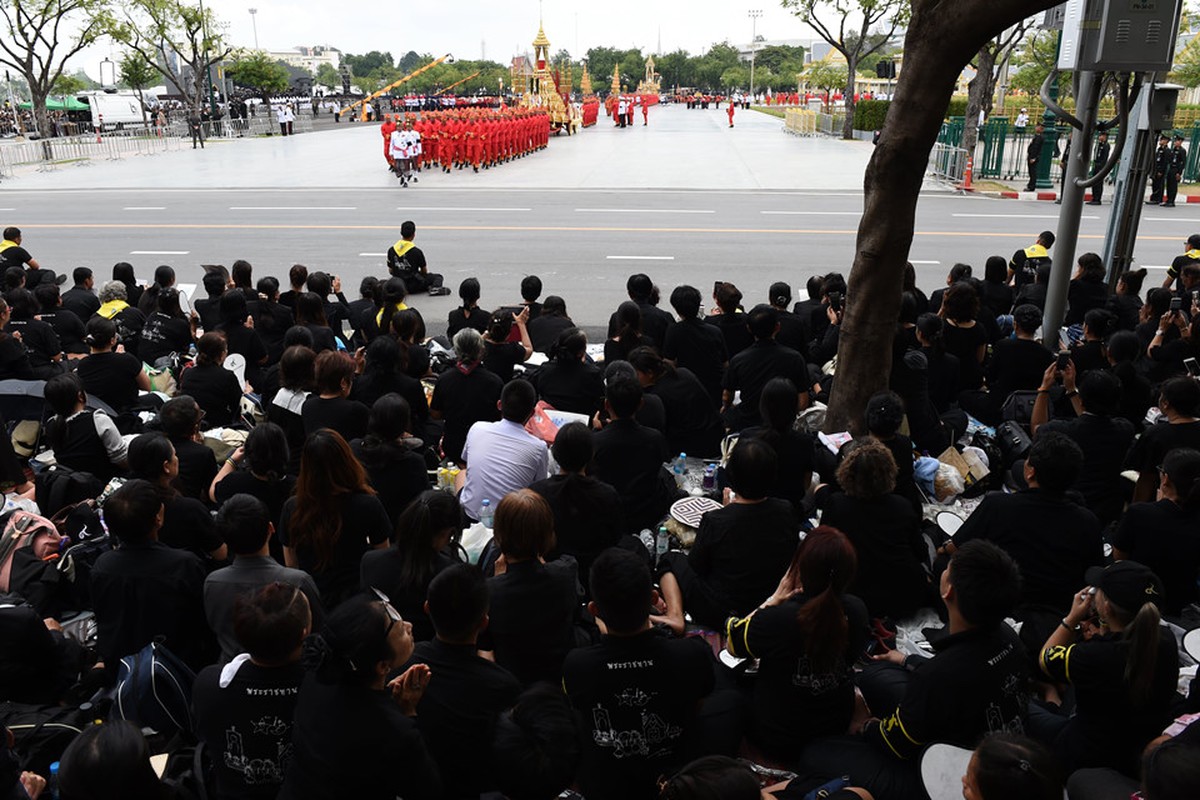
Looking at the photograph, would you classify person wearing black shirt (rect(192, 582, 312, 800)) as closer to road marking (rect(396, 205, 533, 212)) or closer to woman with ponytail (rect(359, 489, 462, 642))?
woman with ponytail (rect(359, 489, 462, 642))

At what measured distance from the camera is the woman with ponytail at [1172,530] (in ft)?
15.2

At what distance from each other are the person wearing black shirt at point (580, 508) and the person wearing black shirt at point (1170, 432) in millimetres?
3381

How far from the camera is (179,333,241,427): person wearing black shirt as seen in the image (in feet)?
23.1

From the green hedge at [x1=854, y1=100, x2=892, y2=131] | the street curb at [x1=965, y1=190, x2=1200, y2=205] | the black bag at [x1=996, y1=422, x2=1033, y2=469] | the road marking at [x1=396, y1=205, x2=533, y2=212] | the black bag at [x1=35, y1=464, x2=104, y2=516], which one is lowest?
the black bag at [x1=996, y1=422, x2=1033, y2=469]

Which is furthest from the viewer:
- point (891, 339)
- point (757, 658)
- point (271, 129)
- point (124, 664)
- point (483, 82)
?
point (483, 82)

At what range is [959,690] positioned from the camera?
3.39 m

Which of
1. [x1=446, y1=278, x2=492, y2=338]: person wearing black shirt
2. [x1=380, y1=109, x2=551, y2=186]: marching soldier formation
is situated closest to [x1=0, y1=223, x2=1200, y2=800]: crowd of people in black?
[x1=446, y1=278, x2=492, y2=338]: person wearing black shirt

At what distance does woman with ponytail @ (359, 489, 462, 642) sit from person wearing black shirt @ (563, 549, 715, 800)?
1.03 metres

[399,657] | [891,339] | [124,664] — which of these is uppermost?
[891,339]

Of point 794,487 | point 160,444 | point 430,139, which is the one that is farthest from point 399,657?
point 430,139

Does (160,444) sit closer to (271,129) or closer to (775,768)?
(775,768)

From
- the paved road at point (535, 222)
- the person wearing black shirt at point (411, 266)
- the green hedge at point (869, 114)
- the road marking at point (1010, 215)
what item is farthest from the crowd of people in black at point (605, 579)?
the green hedge at point (869, 114)

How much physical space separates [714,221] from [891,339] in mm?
13300

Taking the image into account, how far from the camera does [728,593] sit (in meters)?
4.62
